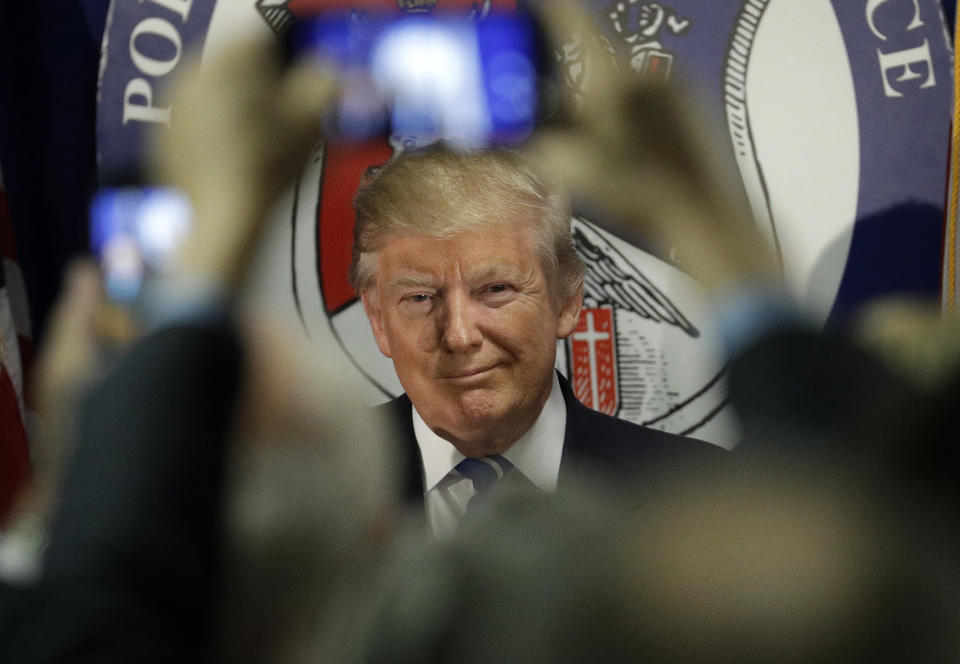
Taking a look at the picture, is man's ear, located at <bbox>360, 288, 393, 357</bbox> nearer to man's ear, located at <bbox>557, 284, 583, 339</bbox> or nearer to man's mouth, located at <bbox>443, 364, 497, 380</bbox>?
man's mouth, located at <bbox>443, 364, 497, 380</bbox>

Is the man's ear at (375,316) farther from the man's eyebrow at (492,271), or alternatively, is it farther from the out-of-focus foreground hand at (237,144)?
the out-of-focus foreground hand at (237,144)

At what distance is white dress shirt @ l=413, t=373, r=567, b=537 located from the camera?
1407mm

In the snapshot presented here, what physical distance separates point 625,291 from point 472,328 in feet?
1.21

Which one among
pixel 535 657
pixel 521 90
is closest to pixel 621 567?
pixel 535 657

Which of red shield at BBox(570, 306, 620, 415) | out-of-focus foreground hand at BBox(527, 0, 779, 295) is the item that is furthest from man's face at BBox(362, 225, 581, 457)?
out-of-focus foreground hand at BBox(527, 0, 779, 295)

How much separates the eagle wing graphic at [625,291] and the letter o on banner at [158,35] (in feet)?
2.71

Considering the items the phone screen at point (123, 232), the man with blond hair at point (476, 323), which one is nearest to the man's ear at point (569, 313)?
the man with blond hair at point (476, 323)

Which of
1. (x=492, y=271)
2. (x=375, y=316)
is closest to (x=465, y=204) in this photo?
(x=492, y=271)

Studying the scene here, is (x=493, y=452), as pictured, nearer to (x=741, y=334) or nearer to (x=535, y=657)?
(x=741, y=334)

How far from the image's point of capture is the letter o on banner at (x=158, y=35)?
1702 mm

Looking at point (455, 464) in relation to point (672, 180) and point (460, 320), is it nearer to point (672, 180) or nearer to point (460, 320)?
point (460, 320)

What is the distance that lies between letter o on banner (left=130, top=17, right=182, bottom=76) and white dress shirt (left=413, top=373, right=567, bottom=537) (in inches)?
31.2

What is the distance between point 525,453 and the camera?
142 cm

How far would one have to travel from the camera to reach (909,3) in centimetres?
168
